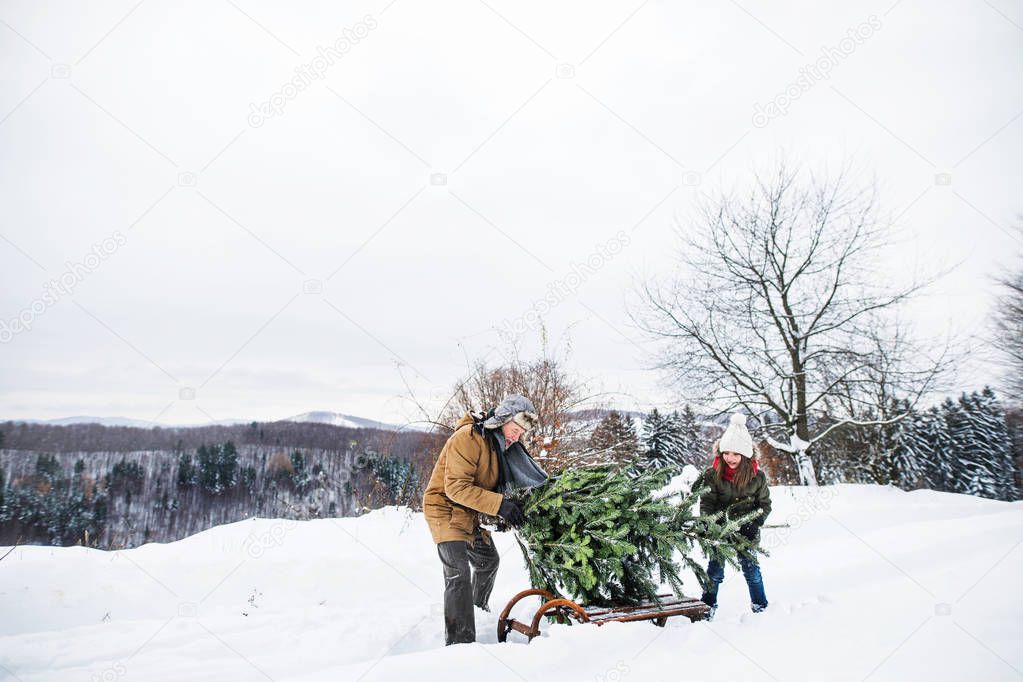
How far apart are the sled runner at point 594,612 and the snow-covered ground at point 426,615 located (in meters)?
0.18

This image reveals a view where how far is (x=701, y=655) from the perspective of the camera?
12.9 feet

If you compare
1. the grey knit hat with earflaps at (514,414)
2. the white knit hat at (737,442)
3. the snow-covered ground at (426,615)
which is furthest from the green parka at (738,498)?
the grey knit hat with earflaps at (514,414)

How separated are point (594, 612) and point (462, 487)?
1459mm

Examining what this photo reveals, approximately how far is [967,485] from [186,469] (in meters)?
43.7

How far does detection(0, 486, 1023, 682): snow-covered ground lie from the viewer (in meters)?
3.78

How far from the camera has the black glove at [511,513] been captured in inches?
185

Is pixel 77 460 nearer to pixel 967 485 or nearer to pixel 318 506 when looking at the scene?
pixel 318 506

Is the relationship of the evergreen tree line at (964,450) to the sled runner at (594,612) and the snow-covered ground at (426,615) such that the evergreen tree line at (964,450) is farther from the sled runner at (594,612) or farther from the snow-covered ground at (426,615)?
the sled runner at (594,612)

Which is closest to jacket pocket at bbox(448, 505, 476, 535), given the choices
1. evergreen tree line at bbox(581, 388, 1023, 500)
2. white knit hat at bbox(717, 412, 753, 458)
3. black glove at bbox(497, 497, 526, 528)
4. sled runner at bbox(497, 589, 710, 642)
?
black glove at bbox(497, 497, 526, 528)

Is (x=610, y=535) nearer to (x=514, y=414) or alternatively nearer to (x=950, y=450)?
(x=514, y=414)

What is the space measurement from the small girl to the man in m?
2.09

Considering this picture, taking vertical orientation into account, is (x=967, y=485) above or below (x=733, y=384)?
below

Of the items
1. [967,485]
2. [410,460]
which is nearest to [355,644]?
[410,460]

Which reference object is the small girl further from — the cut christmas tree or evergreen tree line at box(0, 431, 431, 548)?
evergreen tree line at box(0, 431, 431, 548)
